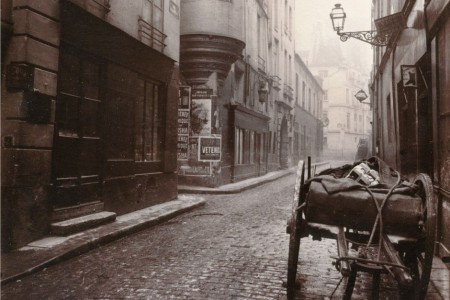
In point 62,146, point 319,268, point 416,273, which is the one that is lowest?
point 319,268

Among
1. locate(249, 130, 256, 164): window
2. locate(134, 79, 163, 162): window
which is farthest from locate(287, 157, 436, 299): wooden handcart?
locate(249, 130, 256, 164): window

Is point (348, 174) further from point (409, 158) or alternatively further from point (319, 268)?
point (409, 158)

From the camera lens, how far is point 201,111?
1555 centimetres

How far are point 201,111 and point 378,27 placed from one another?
7.12 metres

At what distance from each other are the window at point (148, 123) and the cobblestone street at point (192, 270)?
256 cm

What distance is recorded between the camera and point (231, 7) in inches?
601

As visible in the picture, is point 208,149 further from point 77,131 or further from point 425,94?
point 425,94

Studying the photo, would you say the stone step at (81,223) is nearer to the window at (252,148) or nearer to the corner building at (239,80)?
the corner building at (239,80)

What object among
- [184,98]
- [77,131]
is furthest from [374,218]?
[184,98]


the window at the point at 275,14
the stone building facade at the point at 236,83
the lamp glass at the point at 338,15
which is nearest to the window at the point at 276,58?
the stone building facade at the point at 236,83

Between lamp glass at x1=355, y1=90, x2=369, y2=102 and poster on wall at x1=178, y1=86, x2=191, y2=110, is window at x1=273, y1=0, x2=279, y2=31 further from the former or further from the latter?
poster on wall at x1=178, y1=86, x2=191, y2=110

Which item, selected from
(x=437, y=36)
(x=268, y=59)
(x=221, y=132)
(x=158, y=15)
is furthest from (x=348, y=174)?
(x=268, y=59)

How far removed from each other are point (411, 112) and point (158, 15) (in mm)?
6641

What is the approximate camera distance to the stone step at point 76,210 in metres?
6.92
